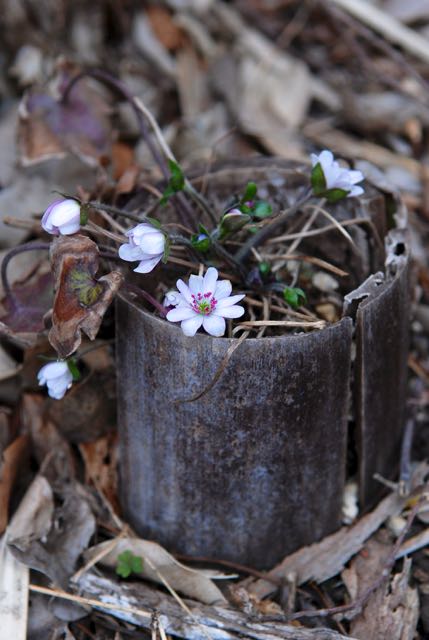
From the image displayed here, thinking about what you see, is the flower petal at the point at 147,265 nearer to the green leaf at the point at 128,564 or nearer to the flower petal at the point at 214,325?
the flower petal at the point at 214,325

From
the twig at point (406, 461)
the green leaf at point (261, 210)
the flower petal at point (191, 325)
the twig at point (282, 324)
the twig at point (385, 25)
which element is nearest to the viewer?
the flower petal at point (191, 325)

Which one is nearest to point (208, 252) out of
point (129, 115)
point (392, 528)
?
point (392, 528)

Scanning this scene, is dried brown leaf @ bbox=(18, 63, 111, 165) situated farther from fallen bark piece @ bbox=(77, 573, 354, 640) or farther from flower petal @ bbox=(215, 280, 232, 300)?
fallen bark piece @ bbox=(77, 573, 354, 640)

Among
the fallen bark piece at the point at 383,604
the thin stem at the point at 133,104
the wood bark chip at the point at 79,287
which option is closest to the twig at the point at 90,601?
the fallen bark piece at the point at 383,604

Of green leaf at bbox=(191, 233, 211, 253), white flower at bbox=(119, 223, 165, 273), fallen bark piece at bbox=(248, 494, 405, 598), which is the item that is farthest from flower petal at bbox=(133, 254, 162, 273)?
fallen bark piece at bbox=(248, 494, 405, 598)

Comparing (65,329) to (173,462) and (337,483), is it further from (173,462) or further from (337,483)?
(337,483)

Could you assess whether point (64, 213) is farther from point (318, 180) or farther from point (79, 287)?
point (318, 180)

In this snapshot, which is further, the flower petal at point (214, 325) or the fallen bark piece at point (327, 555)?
the fallen bark piece at point (327, 555)

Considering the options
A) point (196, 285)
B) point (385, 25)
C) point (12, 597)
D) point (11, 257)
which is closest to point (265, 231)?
point (196, 285)
